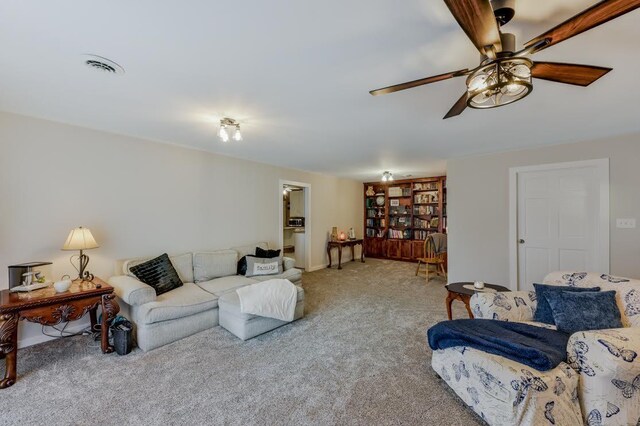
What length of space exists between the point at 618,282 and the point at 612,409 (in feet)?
3.58

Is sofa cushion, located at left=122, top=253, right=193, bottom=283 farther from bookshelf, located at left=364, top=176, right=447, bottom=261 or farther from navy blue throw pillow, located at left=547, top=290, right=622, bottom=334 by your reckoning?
bookshelf, located at left=364, top=176, right=447, bottom=261

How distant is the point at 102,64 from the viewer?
1.73 m

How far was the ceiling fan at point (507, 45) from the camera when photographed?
0.98m

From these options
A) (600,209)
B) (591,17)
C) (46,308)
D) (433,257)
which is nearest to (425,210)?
(433,257)

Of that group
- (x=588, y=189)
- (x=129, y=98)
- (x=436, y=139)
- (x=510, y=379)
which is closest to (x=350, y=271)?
(x=436, y=139)

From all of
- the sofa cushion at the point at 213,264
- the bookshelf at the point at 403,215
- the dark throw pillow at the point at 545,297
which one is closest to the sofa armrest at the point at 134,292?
the sofa cushion at the point at 213,264

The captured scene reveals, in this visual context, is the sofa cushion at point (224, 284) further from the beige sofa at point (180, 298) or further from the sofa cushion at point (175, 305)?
the sofa cushion at point (175, 305)

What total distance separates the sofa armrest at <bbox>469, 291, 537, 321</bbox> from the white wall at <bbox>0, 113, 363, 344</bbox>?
319 cm

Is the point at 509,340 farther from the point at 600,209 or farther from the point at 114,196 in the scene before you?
the point at 114,196

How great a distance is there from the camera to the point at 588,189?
11.6 feet

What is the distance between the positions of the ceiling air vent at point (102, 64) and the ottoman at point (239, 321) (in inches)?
87.6

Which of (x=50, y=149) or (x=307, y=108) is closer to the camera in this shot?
(x=307, y=108)

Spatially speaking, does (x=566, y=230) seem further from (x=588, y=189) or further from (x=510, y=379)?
(x=510, y=379)

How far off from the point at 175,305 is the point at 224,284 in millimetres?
775
